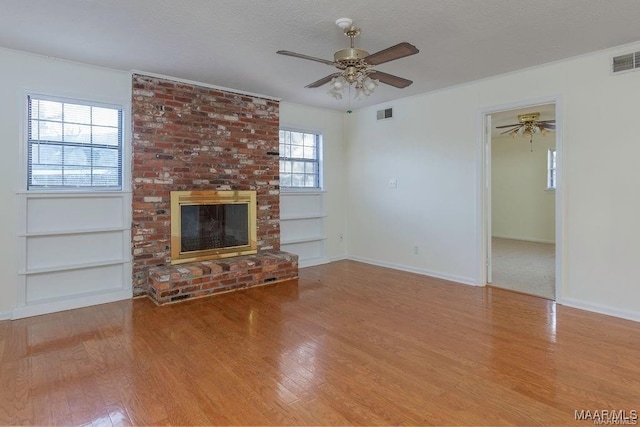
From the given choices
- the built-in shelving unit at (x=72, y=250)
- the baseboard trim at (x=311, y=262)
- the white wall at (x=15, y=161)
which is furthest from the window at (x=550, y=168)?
the white wall at (x=15, y=161)

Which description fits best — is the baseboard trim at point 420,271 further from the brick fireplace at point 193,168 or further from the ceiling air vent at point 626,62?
the ceiling air vent at point 626,62

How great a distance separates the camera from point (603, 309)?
351cm

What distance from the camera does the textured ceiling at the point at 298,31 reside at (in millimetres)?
2629

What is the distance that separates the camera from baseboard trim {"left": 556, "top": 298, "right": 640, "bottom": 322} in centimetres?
335

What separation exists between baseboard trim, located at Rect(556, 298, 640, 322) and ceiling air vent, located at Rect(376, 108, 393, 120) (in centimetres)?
335

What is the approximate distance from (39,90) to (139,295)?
2.35 m

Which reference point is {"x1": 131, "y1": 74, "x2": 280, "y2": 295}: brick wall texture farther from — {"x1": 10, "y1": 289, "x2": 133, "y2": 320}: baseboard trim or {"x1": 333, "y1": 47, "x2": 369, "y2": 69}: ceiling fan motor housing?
{"x1": 333, "y1": 47, "x2": 369, "y2": 69}: ceiling fan motor housing

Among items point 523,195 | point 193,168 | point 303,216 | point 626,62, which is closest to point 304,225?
point 303,216

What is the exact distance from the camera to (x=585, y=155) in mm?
3615

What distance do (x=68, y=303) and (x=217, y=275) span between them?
4.95 feet

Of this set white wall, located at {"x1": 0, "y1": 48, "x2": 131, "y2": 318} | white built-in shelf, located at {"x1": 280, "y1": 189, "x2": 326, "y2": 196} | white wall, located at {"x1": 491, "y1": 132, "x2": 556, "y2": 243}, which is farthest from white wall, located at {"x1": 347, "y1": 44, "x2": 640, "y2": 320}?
white wall, located at {"x1": 491, "y1": 132, "x2": 556, "y2": 243}

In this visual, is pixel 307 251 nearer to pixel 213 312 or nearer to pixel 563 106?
pixel 213 312

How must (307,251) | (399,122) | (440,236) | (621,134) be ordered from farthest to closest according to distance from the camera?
1. (307,251)
2. (399,122)
3. (440,236)
4. (621,134)

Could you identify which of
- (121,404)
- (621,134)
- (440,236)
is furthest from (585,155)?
(121,404)
